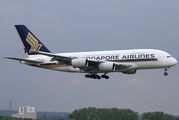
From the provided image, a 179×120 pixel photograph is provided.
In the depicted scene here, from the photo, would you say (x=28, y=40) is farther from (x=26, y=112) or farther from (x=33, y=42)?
(x=26, y=112)

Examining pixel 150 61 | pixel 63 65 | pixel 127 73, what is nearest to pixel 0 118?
pixel 63 65

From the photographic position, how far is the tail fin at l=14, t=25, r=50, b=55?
2442 inches

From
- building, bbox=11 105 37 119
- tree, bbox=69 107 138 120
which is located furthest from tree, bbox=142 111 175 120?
building, bbox=11 105 37 119

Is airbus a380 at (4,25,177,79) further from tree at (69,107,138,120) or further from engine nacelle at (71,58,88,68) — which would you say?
tree at (69,107,138,120)

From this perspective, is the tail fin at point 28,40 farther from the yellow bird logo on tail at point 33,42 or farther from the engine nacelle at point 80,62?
the engine nacelle at point 80,62

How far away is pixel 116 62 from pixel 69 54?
9702mm

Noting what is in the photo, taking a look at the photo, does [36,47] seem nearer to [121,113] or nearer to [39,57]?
[39,57]

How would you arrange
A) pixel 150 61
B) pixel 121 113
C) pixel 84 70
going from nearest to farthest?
pixel 150 61, pixel 84 70, pixel 121 113

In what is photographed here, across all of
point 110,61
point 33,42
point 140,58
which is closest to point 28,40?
point 33,42

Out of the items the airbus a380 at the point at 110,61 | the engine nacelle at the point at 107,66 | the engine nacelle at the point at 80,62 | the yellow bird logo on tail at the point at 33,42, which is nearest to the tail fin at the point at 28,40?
the yellow bird logo on tail at the point at 33,42

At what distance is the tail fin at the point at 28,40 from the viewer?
62.0 meters

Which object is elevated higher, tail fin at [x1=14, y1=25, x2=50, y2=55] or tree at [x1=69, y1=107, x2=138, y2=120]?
tail fin at [x1=14, y1=25, x2=50, y2=55]

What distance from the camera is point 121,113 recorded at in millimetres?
102750

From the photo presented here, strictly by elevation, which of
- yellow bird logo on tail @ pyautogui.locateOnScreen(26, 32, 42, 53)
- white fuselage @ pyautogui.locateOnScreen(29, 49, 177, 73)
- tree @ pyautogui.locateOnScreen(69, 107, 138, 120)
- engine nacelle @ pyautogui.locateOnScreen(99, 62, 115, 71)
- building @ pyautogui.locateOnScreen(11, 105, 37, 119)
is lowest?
building @ pyautogui.locateOnScreen(11, 105, 37, 119)
